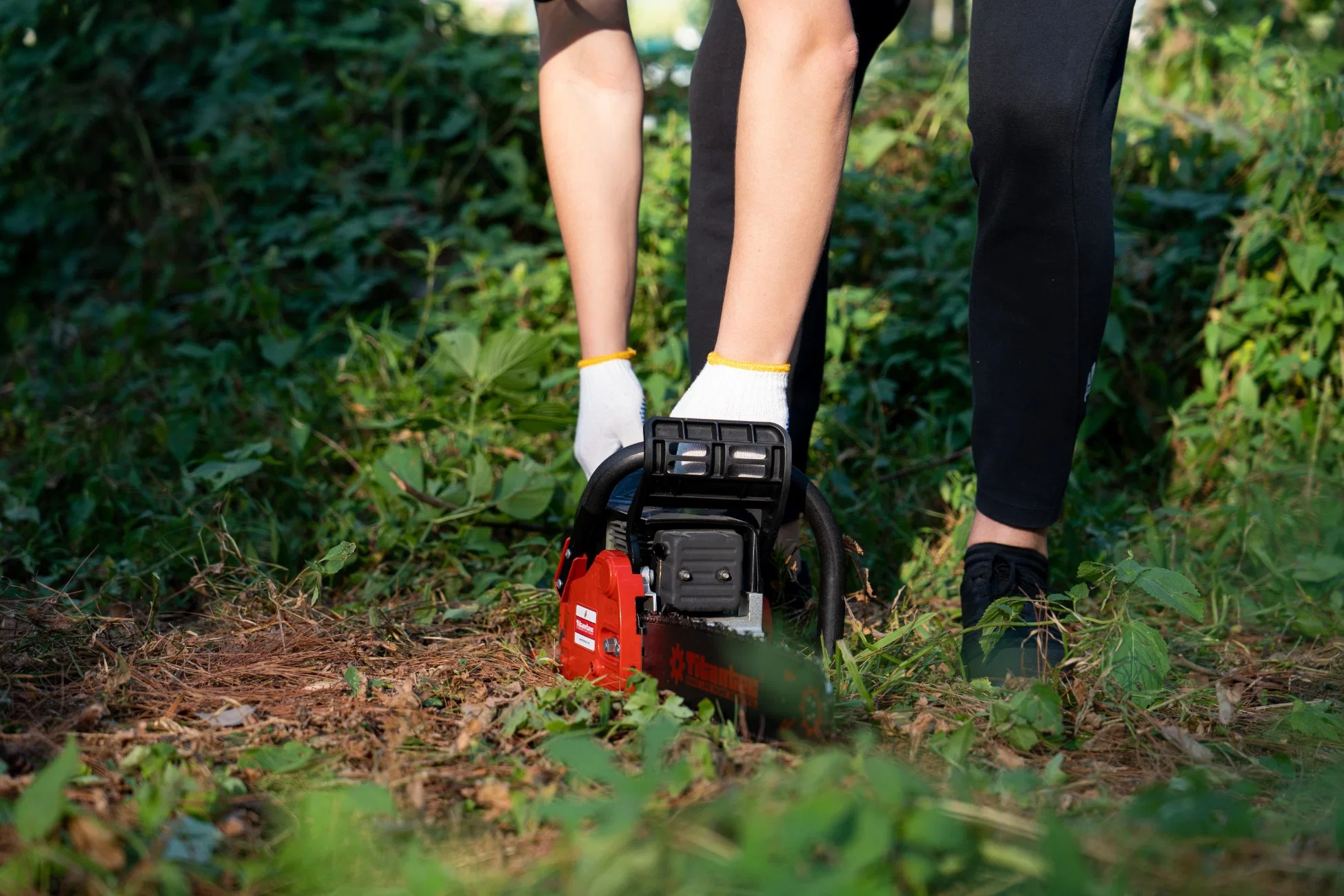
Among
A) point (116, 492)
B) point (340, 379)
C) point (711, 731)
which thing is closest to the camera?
point (711, 731)

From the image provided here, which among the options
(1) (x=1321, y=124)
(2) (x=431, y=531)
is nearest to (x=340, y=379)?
(2) (x=431, y=531)

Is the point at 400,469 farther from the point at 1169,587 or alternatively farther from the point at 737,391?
the point at 1169,587

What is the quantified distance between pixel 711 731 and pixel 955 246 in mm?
2621

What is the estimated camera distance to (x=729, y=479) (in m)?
1.62

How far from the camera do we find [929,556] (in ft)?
8.69

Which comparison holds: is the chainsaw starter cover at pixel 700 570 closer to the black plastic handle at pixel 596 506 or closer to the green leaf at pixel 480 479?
the black plastic handle at pixel 596 506

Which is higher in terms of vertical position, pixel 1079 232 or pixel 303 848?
pixel 1079 232

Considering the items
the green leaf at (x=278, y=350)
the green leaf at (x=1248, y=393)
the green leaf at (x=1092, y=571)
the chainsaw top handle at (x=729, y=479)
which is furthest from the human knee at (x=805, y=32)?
the green leaf at (x=278, y=350)

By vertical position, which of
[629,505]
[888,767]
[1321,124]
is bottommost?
[888,767]

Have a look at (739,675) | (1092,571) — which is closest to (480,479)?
(739,675)

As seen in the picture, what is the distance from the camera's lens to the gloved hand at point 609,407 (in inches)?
83.6

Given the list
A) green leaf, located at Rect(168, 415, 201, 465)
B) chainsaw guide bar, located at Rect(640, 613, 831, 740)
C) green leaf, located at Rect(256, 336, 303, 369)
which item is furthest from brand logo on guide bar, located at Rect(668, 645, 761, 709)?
green leaf, located at Rect(256, 336, 303, 369)

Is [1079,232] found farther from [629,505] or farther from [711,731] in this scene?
[711,731]

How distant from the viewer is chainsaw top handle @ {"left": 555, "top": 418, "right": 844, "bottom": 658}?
5.25 ft
